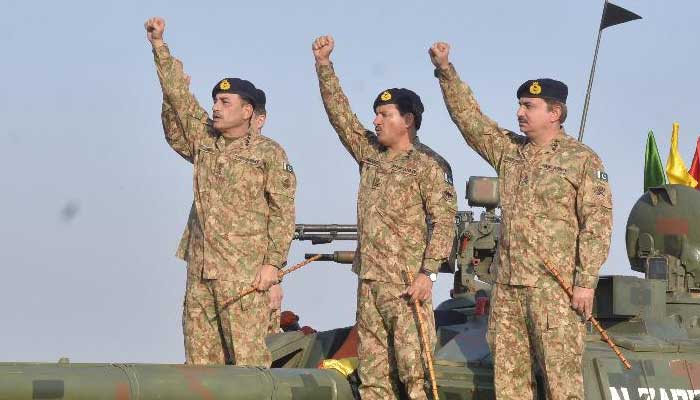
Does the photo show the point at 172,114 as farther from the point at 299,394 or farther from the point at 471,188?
the point at 471,188

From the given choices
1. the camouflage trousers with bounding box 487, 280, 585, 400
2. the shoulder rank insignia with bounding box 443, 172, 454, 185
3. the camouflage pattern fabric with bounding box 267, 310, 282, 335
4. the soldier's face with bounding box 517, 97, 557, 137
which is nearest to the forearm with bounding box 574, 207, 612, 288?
the camouflage trousers with bounding box 487, 280, 585, 400

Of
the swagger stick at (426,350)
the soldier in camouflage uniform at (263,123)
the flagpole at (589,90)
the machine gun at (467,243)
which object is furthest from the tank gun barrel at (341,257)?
the swagger stick at (426,350)

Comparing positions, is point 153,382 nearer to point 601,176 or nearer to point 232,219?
point 232,219

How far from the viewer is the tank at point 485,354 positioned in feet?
32.2

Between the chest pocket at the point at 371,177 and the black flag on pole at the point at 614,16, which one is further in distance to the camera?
the black flag on pole at the point at 614,16

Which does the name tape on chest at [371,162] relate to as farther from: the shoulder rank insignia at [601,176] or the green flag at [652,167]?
the green flag at [652,167]

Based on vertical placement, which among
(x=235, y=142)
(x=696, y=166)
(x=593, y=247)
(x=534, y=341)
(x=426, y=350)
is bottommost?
(x=426, y=350)

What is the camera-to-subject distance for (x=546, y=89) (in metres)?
11.4

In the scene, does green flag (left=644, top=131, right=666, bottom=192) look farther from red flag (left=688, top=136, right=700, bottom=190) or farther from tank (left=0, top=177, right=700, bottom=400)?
tank (left=0, top=177, right=700, bottom=400)

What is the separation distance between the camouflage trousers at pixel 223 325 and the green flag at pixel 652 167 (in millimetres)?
11184

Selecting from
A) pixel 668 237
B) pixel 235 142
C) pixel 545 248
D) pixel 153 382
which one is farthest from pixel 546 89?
pixel 668 237

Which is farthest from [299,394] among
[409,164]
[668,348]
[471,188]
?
[471,188]

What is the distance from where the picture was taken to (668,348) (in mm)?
11953

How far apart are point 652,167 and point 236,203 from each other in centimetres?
1135
